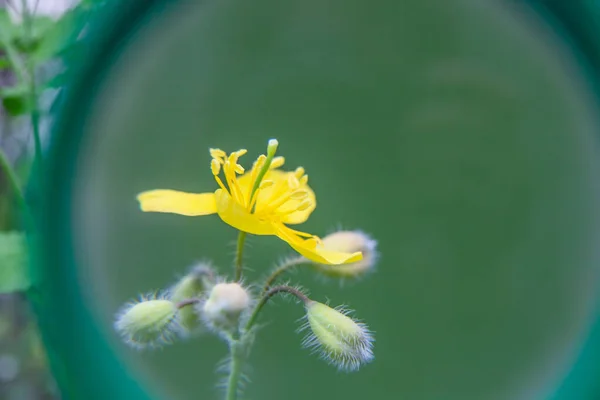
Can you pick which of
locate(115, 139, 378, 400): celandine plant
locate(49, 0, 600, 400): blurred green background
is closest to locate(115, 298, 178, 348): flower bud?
locate(115, 139, 378, 400): celandine plant

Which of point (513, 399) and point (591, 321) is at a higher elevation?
point (591, 321)

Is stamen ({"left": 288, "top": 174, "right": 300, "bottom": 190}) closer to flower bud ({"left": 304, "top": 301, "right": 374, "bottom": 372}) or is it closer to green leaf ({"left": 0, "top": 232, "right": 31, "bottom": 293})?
flower bud ({"left": 304, "top": 301, "right": 374, "bottom": 372})

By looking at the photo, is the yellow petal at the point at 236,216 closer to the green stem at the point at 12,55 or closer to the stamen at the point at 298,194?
the stamen at the point at 298,194

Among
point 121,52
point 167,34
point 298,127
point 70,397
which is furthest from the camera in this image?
point 298,127

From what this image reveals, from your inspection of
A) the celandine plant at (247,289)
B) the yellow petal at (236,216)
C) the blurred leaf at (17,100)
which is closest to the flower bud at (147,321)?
the celandine plant at (247,289)

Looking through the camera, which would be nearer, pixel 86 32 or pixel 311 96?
pixel 86 32

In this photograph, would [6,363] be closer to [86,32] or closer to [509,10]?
[86,32]

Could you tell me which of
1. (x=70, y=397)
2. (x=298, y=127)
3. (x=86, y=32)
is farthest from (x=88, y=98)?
(x=298, y=127)
